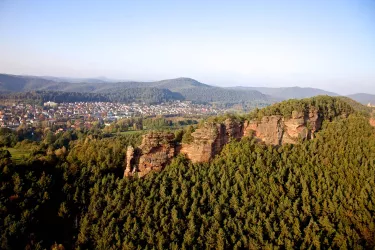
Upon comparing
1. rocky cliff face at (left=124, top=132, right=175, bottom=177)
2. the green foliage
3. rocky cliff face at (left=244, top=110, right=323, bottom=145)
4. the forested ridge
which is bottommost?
the forested ridge

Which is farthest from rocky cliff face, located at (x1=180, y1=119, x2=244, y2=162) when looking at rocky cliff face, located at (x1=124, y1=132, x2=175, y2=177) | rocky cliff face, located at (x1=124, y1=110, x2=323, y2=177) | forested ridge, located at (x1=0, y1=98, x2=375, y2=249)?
rocky cliff face, located at (x1=124, y1=132, x2=175, y2=177)

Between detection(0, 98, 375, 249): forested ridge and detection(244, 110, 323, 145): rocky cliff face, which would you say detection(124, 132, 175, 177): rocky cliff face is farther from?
detection(244, 110, 323, 145): rocky cliff face

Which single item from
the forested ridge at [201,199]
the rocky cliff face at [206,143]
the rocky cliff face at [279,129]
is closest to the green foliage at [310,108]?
the rocky cliff face at [279,129]

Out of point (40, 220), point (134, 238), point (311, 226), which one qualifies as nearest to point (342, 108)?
point (311, 226)

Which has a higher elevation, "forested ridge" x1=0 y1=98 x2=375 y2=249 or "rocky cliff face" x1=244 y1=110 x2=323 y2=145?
"rocky cliff face" x1=244 y1=110 x2=323 y2=145

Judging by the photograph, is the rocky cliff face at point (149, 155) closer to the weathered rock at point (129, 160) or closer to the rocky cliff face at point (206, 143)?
the weathered rock at point (129, 160)

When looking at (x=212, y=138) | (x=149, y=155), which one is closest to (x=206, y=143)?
(x=212, y=138)

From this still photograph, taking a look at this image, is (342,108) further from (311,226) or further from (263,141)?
(311,226)

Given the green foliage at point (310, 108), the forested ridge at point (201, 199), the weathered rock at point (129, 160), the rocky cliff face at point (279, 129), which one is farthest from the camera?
the green foliage at point (310, 108)
